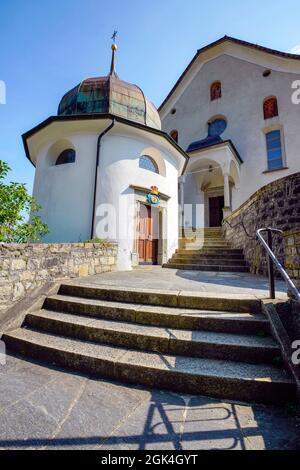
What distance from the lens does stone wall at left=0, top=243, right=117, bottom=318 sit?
3625mm

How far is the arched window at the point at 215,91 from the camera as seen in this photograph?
16.5 m

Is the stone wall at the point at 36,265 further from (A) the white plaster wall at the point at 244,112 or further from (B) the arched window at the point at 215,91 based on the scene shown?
(B) the arched window at the point at 215,91

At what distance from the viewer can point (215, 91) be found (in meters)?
16.8

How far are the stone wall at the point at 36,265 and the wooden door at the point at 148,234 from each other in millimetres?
3386

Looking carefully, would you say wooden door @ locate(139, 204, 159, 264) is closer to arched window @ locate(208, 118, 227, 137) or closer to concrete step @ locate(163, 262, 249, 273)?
concrete step @ locate(163, 262, 249, 273)

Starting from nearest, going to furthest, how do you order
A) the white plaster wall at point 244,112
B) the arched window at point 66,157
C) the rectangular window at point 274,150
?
the arched window at point 66,157, the white plaster wall at point 244,112, the rectangular window at point 274,150

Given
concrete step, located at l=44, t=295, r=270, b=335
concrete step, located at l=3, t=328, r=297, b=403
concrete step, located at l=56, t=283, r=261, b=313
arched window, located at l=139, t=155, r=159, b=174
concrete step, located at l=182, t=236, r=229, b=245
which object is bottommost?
concrete step, located at l=3, t=328, r=297, b=403

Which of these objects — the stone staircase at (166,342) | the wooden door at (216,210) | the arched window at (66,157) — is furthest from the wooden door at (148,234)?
the wooden door at (216,210)

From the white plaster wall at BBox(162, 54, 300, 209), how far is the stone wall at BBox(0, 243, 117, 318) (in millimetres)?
11765

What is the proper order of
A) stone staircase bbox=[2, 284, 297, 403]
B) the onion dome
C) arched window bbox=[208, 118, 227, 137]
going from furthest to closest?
arched window bbox=[208, 118, 227, 137], the onion dome, stone staircase bbox=[2, 284, 297, 403]

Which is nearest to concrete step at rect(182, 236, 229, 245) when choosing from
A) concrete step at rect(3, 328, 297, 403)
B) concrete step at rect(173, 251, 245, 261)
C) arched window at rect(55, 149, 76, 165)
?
concrete step at rect(173, 251, 245, 261)
